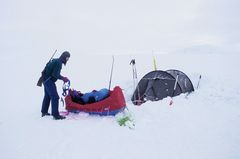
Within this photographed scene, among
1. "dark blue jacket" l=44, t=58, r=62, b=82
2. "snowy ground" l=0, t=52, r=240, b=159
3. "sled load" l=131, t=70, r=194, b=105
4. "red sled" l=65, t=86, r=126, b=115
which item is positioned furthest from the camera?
"sled load" l=131, t=70, r=194, b=105

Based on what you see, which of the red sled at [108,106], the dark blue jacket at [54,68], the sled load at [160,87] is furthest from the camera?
the sled load at [160,87]

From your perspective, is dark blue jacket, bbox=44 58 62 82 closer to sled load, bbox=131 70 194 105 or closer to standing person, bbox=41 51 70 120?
standing person, bbox=41 51 70 120

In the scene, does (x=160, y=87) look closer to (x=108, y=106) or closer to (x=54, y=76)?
(x=108, y=106)

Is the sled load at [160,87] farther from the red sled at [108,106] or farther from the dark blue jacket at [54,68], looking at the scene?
the dark blue jacket at [54,68]

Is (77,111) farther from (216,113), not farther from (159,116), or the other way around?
(216,113)

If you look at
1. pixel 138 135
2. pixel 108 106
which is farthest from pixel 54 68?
pixel 138 135

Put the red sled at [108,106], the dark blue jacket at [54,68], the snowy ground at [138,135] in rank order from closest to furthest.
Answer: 1. the snowy ground at [138,135]
2. the dark blue jacket at [54,68]
3. the red sled at [108,106]

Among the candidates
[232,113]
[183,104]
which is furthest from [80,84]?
[232,113]

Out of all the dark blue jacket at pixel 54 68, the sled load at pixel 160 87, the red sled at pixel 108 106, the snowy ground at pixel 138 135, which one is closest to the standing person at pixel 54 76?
the dark blue jacket at pixel 54 68

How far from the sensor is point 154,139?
678cm

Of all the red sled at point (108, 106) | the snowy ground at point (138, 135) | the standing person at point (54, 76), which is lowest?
the snowy ground at point (138, 135)

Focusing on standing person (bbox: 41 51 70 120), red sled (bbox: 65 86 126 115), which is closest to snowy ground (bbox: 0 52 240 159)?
red sled (bbox: 65 86 126 115)

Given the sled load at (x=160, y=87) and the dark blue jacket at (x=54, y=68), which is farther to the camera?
the sled load at (x=160, y=87)

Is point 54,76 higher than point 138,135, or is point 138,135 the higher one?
point 54,76
